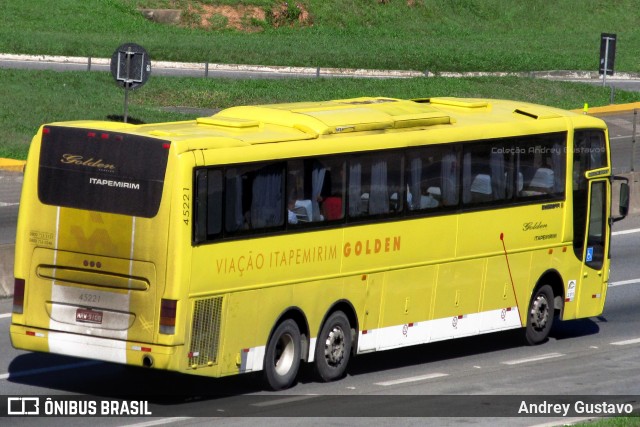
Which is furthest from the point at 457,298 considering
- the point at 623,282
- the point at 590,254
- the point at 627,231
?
the point at 627,231

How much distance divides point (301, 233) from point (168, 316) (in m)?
2.21

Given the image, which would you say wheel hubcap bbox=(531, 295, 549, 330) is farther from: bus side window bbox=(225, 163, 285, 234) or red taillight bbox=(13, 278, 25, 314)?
red taillight bbox=(13, 278, 25, 314)

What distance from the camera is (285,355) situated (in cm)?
1592

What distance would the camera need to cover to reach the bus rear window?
1438 centimetres

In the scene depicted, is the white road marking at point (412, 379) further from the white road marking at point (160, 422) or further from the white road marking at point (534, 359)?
the white road marking at point (160, 422)

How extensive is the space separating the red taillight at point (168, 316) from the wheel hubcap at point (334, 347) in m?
2.66

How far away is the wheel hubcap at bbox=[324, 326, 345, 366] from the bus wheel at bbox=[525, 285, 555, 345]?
3714mm

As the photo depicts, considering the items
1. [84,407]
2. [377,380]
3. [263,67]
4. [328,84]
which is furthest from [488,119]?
[263,67]

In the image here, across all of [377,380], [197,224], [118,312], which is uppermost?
[197,224]

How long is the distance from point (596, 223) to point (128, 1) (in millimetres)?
42153

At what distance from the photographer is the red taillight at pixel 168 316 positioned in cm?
1420

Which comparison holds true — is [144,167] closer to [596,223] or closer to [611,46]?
[596,223]

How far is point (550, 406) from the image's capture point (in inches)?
608

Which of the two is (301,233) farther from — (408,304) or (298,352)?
(408,304)
